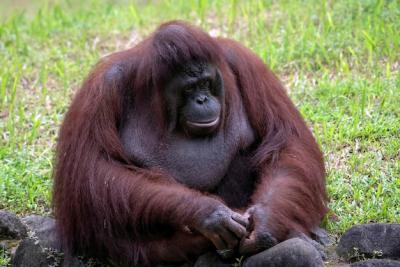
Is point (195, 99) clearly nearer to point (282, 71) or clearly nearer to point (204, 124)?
point (204, 124)

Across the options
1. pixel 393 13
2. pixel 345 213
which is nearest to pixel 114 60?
pixel 345 213

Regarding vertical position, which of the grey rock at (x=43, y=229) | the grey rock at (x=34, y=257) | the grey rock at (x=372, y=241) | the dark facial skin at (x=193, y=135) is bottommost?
the grey rock at (x=34, y=257)

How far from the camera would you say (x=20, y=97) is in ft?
19.7

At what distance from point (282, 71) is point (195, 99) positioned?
2.13 m

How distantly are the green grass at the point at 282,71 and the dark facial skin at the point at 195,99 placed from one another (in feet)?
2.77

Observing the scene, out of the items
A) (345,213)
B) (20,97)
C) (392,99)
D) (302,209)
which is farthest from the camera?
(20,97)

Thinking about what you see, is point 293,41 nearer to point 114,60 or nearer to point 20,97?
point 20,97

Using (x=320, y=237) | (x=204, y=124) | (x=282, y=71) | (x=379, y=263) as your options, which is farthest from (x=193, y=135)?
(x=282, y=71)

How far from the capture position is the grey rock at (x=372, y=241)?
386 centimetres

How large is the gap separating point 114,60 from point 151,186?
0.66m

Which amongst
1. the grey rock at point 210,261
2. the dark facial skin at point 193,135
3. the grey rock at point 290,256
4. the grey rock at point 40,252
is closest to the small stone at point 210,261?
the grey rock at point 210,261

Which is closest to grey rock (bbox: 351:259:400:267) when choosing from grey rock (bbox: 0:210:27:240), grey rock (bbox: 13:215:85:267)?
grey rock (bbox: 13:215:85:267)

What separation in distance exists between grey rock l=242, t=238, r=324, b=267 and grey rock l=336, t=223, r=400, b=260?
1.20 feet

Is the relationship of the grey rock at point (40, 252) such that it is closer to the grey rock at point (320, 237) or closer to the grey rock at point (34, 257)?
the grey rock at point (34, 257)
